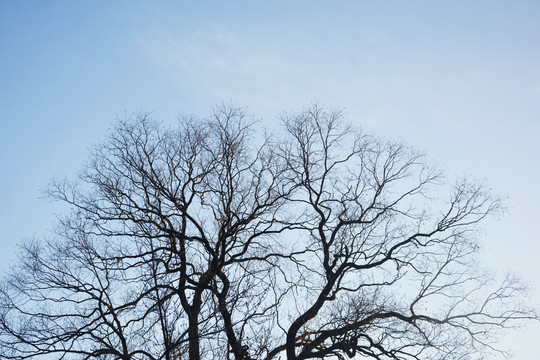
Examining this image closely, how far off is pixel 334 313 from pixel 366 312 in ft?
2.65

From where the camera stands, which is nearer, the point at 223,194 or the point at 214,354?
the point at 214,354

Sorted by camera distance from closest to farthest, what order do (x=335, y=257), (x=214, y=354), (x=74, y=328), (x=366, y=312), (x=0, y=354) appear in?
(x=214, y=354), (x=0, y=354), (x=74, y=328), (x=366, y=312), (x=335, y=257)

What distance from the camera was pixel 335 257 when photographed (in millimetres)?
14875

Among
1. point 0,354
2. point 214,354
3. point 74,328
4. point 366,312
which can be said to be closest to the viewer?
point 214,354

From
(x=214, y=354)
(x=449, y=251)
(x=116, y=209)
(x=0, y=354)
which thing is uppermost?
(x=116, y=209)

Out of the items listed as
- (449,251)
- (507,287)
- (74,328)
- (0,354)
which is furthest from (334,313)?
(0,354)

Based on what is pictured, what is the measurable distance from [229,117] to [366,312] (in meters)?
6.65

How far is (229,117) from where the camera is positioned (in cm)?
1617

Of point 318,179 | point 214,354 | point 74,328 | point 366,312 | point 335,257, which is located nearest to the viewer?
point 214,354

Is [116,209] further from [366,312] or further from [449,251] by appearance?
[449,251]

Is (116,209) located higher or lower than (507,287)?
higher

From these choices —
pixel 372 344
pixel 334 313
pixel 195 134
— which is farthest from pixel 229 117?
pixel 372 344

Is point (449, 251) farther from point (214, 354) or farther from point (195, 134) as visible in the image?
point (214, 354)

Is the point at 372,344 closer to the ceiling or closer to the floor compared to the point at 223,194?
closer to the floor
